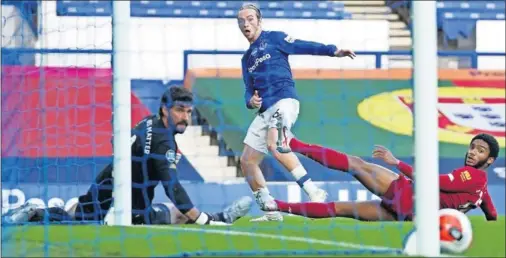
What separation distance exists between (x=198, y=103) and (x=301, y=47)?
322 centimetres

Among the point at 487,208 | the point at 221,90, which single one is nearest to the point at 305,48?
the point at 487,208

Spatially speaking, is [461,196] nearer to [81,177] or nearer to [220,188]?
[220,188]

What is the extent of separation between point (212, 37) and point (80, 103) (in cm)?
307

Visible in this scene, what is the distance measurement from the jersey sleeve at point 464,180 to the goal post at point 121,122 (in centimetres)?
185

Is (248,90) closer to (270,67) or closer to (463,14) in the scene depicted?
(270,67)

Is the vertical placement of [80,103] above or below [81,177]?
above

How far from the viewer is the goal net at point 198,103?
7.75 meters

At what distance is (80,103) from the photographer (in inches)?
387

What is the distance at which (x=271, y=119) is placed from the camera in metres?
7.07

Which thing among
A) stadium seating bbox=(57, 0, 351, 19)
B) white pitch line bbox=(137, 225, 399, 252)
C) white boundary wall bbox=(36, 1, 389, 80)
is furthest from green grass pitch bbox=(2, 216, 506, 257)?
stadium seating bbox=(57, 0, 351, 19)

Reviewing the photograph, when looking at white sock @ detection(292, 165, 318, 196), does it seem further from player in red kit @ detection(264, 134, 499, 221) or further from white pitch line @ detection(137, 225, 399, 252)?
white pitch line @ detection(137, 225, 399, 252)

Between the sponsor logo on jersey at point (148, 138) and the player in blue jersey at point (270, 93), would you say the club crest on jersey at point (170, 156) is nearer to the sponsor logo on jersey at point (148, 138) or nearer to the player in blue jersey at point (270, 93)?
the sponsor logo on jersey at point (148, 138)

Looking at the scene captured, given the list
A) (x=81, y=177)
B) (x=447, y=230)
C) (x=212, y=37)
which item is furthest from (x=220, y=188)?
(x=447, y=230)

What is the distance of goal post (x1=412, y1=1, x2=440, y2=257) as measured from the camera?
451 cm
